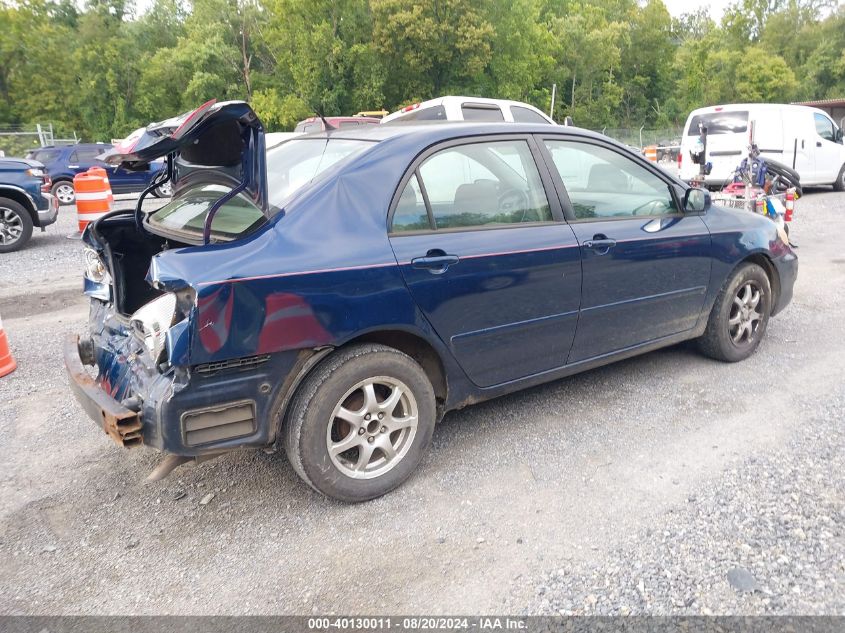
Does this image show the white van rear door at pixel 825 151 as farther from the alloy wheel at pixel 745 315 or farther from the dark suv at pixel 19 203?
the dark suv at pixel 19 203

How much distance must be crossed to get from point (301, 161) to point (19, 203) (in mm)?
8117

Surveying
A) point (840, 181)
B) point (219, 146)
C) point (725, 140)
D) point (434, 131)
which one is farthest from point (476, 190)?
point (840, 181)

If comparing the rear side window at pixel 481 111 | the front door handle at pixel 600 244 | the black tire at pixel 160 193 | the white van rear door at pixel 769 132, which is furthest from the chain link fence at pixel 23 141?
the front door handle at pixel 600 244

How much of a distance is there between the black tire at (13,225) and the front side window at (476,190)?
8.54 metres

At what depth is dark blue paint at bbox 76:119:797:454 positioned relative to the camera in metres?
2.61

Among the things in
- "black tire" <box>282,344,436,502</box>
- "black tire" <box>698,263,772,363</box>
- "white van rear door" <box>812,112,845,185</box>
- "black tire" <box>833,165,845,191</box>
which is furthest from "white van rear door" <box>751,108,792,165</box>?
"black tire" <box>282,344,436,502</box>

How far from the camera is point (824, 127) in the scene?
1452cm

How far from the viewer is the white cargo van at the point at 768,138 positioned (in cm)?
1330

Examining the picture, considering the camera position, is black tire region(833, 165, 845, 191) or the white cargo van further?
black tire region(833, 165, 845, 191)

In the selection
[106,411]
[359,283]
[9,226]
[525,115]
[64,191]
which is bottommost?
[106,411]

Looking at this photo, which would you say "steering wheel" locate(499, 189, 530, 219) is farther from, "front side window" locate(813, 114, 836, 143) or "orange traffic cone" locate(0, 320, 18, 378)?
"front side window" locate(813, 114, 836, 143)

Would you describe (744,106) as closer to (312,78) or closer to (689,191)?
(689,191)

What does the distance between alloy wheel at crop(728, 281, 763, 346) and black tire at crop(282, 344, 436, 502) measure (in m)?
2.56

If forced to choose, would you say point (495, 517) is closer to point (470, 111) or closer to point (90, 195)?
point (470, 111)
